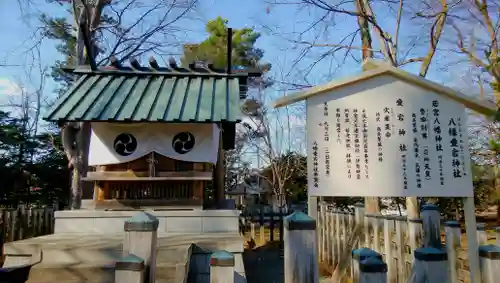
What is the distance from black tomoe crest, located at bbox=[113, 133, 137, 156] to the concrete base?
1.17 m

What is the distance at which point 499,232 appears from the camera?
15.0 ft

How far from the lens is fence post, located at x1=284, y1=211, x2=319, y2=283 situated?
8.93 ft

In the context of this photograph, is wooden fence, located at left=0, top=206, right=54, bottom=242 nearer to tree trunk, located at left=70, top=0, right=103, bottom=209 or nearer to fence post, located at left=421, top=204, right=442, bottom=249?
tree trunk, located at left=70, top=0, right=103, bottom=209

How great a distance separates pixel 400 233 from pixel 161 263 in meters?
3.54

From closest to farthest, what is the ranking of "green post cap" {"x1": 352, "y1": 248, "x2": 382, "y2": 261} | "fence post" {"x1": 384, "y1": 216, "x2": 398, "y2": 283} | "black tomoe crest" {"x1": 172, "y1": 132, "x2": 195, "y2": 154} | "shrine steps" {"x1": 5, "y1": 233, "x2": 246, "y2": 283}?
"green post cap" {"x1": 352, "y1": 248, "x2": 382, "y2": 261} < "shrine steps" {"x1": 5, "y1": 233, "x2": 246, "y2": 283} < "fence post" {"x1": 384, "y1": 216, "x2": 398, "y2": 283} < "black tomoe crest" {"x1": 172, "y1": 132, "x2": 195, "y2": 154}

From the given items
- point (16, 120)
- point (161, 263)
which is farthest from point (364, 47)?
point (16, 120)

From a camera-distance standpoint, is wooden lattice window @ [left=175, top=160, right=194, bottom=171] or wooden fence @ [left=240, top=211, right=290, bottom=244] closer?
wooden lattice window @ [left=175, top=160, right=194, bottom=171]

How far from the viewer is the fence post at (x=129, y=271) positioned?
119 inches

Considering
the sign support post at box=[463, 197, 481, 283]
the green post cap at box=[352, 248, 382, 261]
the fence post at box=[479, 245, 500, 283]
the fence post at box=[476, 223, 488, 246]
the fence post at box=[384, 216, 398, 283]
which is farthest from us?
the fence post at box=[384, 216, 398, 283]

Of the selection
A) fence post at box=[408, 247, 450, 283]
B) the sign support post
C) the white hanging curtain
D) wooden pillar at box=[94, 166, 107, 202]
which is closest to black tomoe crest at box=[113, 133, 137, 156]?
the white hanging curtain

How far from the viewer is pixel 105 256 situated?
489 cm

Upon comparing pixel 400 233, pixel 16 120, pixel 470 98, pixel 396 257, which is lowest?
pixel 396 257

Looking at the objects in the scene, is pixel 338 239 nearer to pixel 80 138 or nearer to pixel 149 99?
pixel 149 99

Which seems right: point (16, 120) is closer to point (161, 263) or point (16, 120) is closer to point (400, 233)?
point (161, 263)
